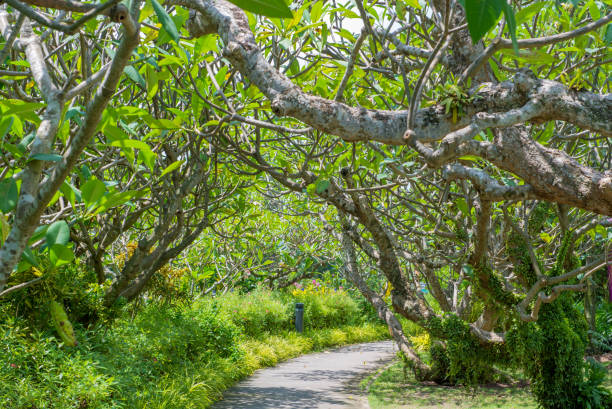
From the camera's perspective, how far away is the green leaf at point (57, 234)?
1198 mm

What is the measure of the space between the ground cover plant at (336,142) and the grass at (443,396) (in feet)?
1.36

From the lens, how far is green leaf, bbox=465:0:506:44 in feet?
1.97

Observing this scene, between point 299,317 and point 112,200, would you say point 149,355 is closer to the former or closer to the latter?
point 112,200

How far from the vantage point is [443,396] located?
24.3 feet

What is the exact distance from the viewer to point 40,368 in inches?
189

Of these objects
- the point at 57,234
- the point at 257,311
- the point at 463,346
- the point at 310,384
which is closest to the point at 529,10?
the point at 57,234

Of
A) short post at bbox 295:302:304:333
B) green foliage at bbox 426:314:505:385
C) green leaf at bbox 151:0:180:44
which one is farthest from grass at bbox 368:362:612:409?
green leaf at bbox 151:0:180:44

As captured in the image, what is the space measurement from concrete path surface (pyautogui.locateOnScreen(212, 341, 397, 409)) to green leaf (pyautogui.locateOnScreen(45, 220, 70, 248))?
20.6ft

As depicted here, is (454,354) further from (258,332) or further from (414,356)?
Answer: (258,332)

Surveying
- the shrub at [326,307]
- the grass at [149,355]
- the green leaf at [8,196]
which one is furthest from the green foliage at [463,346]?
the shrub at [326,307]

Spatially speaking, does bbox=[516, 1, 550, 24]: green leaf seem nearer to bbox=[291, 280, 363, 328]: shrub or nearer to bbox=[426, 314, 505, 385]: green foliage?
bbox=[426, 314, 505, 385]: green foliage

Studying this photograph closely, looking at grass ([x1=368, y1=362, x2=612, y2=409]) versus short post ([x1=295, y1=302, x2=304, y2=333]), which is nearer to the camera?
grass ([x1=368, y1=362, x2=612, y2=409])

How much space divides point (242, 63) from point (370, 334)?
13.9m

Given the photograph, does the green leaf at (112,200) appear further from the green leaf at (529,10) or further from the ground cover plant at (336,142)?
the green leaf at (529,10)
